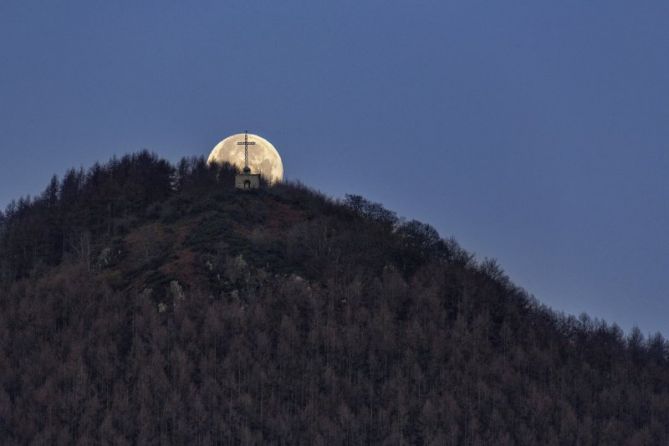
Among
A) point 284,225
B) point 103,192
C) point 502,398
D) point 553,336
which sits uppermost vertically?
point 103,192

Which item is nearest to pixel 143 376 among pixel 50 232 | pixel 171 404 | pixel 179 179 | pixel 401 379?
pixel 171 404

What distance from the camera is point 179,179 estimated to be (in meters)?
126

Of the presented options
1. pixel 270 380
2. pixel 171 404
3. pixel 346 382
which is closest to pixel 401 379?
pixel 346 382

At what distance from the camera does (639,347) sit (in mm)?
96938

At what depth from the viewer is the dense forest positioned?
242 ft

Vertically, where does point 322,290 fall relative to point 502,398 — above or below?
above

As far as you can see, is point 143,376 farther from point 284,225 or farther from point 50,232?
point 50,232

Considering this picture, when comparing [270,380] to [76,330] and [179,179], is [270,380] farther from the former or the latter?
[179,179]

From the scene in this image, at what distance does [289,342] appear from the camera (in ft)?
275

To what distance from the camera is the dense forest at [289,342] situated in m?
73.7

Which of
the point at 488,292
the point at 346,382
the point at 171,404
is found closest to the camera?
the point at 171,404

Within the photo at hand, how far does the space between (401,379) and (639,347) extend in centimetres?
2713

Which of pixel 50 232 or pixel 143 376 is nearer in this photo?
pixel 143 376

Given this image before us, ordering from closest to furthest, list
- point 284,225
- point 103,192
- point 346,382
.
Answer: point 346,382 < point 284,225 < point 103,192
